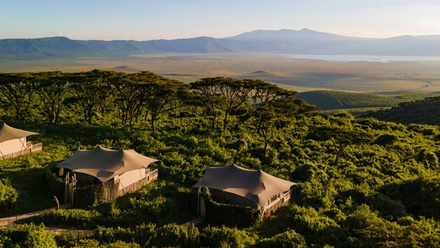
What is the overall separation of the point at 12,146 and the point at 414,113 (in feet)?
265

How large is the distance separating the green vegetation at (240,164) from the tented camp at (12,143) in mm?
1061

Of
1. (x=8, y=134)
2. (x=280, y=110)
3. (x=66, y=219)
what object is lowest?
(x=66, y=219)

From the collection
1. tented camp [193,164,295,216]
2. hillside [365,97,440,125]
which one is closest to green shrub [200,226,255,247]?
tented camp [193,164,295,216]

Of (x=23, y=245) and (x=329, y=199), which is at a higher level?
(x=23, y=245)

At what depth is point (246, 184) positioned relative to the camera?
68.2 feet

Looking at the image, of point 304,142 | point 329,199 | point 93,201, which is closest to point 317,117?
point 304,142

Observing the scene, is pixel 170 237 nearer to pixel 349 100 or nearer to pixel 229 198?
pixel 229 198

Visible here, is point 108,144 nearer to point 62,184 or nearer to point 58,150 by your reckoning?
point 58,150

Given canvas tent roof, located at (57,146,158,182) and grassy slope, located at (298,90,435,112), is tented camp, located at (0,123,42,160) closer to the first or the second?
canvas tent roof, located at (57,146,158,182)

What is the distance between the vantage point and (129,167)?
22359 mm

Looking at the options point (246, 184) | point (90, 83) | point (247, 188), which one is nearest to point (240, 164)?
point (246, 184)

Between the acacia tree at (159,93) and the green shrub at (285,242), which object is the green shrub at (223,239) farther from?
the acacia tree at (159,93)

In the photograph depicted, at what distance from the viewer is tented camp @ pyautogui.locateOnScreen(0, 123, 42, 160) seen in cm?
2614

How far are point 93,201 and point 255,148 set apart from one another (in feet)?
63.1
